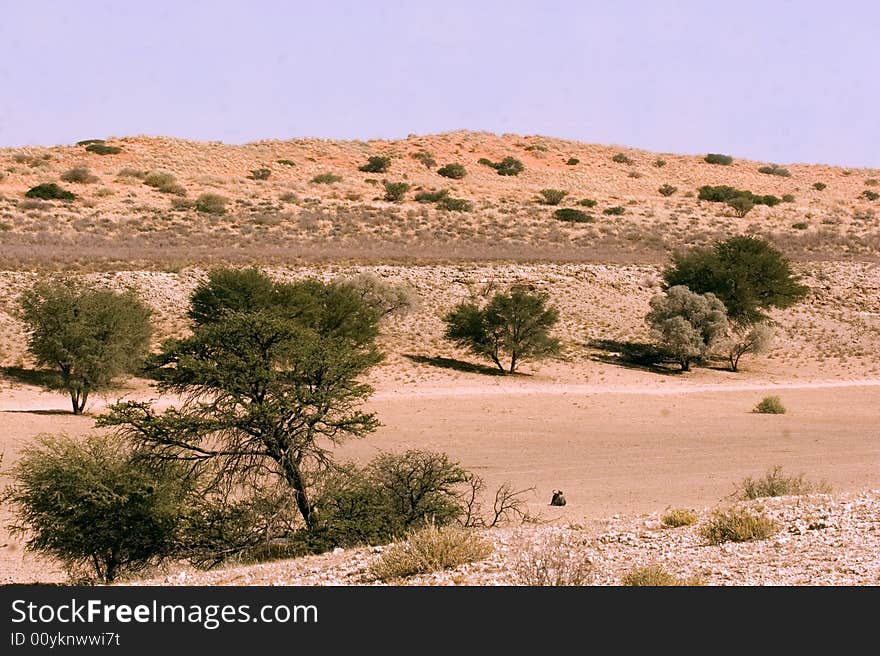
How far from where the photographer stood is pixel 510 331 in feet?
125

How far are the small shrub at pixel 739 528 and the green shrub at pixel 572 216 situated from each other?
56.7 metres

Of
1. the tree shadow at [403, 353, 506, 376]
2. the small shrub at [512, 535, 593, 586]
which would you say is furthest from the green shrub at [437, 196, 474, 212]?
the small shrub at [512, 535, 593, 586]

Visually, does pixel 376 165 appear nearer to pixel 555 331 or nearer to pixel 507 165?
pixel 507 165

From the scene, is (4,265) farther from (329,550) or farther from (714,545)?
(714,545)

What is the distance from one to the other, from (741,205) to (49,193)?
161 feet

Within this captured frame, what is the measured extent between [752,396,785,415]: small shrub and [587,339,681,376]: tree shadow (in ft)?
22.8

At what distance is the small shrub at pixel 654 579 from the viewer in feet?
31.0

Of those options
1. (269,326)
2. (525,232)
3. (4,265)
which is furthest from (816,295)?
(269,326)

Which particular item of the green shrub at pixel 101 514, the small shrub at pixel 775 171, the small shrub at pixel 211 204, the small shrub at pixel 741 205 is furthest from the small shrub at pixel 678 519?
the small shrub at pixel 775 171

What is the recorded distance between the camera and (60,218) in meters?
59.2

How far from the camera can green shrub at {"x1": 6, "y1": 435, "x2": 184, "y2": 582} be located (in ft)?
49.2

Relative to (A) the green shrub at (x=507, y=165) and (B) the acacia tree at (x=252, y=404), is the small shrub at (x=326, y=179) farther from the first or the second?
(B) the acacia tree at (x=252, y=404)

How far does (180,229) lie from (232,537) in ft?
147

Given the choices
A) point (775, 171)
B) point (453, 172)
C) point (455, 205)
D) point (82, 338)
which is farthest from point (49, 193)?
point (775, 171)
